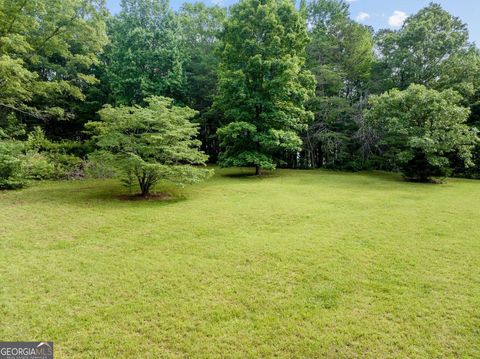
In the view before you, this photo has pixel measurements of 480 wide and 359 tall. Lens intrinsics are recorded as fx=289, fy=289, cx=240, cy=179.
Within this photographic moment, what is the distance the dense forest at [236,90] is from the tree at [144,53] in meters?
0.09

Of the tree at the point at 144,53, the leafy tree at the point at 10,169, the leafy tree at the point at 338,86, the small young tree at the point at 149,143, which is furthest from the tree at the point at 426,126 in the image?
the leafy tree at the point at 10,169

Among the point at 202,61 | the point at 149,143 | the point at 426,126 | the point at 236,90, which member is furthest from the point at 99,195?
the point at 202,61

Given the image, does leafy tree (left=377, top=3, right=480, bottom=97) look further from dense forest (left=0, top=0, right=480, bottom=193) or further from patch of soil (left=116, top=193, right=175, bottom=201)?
patch of soil (left=116, top=193, right=175, bottom=201)

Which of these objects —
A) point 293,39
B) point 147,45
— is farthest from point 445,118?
point 147,45

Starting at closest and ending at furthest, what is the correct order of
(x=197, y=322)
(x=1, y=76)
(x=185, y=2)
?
(x=197, y=322), (x=1, y=76), (x=185, y=2)

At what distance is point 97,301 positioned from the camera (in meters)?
3.56

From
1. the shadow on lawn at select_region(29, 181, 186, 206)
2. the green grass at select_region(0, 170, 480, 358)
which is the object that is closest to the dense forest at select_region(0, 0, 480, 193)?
the shadow on lawn at select_region(29, 181, 186, 206)

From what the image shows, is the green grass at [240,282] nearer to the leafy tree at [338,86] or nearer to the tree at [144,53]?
the leafy tree at [338,86]

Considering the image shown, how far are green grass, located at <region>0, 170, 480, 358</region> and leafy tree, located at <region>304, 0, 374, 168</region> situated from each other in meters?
12.6

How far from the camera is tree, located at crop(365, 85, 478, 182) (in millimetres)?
13328

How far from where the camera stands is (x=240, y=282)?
405 centimetres

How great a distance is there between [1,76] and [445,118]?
19.6 metres

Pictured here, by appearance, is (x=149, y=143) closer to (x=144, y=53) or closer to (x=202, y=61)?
(x=144, y=53)

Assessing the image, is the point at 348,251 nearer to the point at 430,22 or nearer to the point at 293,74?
the point at 293,74
